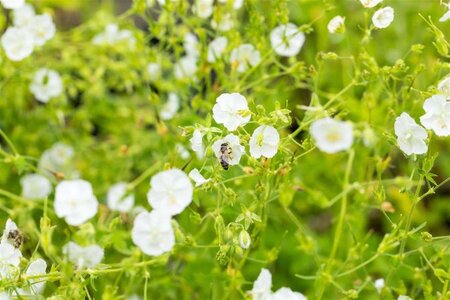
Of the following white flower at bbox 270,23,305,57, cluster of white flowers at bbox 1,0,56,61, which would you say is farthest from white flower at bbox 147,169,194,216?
cluster of white flowers at bbox 1,0,56,61

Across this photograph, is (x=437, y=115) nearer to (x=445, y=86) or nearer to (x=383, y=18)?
(x=445, y=86)

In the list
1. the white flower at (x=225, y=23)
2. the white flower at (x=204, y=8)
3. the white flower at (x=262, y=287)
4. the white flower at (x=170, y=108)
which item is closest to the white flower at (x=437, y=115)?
the white flower at (x=262, y=287)

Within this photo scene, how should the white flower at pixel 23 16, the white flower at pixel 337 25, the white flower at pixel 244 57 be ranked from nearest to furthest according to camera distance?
the white flower at pixel 337 25 < the white flower at pixel 244 57 < the white flower at pixel 23 16

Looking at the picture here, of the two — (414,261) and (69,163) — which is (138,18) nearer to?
(69,163)

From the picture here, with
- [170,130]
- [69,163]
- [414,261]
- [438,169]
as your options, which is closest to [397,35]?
[438,169]

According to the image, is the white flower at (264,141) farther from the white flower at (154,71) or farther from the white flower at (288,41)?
the white flower at (154,71)

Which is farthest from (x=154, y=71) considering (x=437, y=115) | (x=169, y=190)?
(x=437, y=115)
